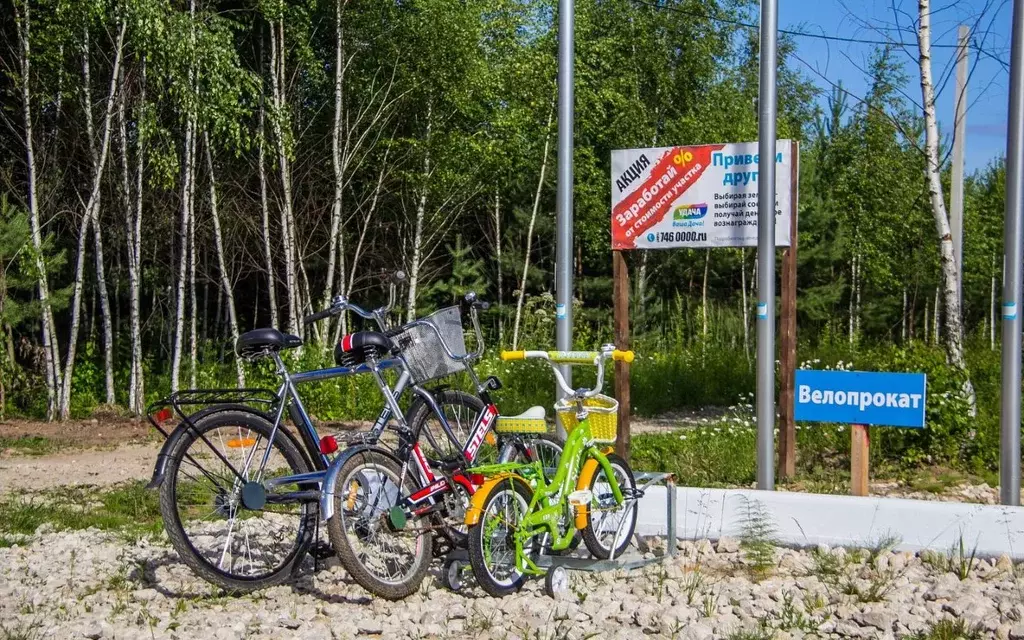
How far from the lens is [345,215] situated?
23.0 meters

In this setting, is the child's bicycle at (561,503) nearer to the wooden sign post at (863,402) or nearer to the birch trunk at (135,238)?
the wooden sign post at (863,402)

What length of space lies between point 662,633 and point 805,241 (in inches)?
1050

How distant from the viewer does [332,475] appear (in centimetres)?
516

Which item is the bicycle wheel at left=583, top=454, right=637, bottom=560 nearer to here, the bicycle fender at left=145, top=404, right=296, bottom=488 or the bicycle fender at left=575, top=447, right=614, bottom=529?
the bicycle fender at left=575, top=447, right=614, bottom=529

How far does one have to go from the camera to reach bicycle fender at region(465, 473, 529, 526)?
5.27m

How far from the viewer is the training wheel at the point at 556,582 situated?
5484 millimetres

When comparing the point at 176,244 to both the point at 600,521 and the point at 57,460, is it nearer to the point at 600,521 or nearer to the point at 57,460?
the point at 57,460

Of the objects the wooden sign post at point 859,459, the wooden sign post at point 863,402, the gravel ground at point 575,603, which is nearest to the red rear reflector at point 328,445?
the gravel ground at point 575,603

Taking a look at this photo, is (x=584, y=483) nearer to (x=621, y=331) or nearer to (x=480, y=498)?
(x=480, y=498)

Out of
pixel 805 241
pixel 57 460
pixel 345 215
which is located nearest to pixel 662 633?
pixel 57 460

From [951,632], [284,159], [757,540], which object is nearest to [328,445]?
[757,540]

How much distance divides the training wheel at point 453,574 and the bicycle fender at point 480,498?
358mm

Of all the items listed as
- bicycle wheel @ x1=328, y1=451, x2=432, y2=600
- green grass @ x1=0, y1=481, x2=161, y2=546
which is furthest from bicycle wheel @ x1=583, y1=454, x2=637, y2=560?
green grass @ x1=0, y1=481, x2=161, y2=546

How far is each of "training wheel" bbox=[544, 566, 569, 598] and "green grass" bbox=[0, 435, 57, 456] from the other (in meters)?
8.19
